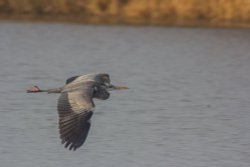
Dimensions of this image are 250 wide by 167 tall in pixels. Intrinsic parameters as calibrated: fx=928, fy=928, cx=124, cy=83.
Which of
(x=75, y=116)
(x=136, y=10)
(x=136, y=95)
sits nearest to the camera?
(x=75, y=116)

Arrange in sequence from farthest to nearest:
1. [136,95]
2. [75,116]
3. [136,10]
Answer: [136,10], [136,95], [75,116]

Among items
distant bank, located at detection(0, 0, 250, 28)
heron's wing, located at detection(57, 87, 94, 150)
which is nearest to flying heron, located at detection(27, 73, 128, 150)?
heron's wing, located at detection(57, 87, 94, 150)

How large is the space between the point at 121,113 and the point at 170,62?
3.48 metres

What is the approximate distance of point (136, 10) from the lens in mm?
15703

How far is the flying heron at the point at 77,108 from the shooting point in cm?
631

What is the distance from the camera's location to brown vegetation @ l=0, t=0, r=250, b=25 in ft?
50.8

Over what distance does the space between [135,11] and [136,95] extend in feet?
18.4

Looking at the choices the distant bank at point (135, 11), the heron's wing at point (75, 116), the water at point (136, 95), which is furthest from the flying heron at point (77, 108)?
the distant bank at point (135, 11)

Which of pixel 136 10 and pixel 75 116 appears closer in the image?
pixel 75 116

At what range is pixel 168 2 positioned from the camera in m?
15.7

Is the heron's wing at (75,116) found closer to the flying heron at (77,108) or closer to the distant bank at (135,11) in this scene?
the flying heron at (77,108)

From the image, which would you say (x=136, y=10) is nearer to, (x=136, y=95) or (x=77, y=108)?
(x=136, y=95)

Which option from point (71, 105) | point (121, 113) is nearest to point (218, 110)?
point (121, 113)

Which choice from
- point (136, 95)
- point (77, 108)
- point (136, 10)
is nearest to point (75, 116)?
point (77, 108)
